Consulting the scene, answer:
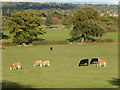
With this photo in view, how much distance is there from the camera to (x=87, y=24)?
63.8 meters

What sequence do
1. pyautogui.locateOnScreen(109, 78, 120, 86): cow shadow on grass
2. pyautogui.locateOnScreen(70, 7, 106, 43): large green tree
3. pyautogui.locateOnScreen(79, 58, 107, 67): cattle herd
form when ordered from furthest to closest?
pyautogui.locateOnScreen(70, 7, 106, 43): large green tree → pyautogui.locateOnScreen(79, 58, 107, 67): cattle herd → pyautogui.locateOnScreen(109, 78, 120, 86): cow shadow on grass

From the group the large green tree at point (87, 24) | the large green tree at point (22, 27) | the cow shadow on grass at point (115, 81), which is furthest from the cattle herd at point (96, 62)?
the large green tree at point (22, 27)

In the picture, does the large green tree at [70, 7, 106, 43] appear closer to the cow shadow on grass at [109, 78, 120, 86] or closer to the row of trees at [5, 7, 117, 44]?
the row of trees at [5, 7, 117, 44]

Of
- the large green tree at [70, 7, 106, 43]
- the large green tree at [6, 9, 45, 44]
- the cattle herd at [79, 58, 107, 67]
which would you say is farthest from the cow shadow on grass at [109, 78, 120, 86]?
the large green tree at [70, 7, 106, 43]

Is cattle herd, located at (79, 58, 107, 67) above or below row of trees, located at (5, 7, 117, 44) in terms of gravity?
below

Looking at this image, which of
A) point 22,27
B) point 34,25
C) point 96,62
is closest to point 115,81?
point 96,62

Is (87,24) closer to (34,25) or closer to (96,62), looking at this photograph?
(34,25)

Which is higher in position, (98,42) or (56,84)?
(98,42)

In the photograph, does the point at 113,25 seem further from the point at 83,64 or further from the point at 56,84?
the point at 56,84

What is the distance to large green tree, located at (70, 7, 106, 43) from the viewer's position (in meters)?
63.8

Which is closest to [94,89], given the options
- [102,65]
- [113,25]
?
[102,65]

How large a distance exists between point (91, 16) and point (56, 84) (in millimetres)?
48395

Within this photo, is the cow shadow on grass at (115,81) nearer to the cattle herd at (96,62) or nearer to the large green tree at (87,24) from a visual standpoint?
the cattle herd at (96,62)

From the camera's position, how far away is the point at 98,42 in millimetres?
66125
